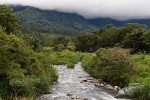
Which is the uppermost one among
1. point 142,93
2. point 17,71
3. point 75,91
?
point 17,71

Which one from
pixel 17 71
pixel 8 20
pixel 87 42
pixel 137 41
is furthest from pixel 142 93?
pixel 87 42

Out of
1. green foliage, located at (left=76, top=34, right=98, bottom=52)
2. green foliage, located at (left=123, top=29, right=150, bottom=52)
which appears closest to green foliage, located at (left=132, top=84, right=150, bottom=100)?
green foliage, located at (left=123, top=29, right=150, bottom=52)

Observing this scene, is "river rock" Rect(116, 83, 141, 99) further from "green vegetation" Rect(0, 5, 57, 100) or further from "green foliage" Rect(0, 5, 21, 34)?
"green foliage" Rect(0, 5, 21, 34)

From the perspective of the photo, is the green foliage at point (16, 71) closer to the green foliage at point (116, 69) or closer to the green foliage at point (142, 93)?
the green foliage at point (116, 69)

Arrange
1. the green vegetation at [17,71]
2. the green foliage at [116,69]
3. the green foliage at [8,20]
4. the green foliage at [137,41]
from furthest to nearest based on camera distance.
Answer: the green foliage at [137,41] → the green foliage at [8,20] → the green foliage at [116,69] → the green vegetation at [17,71]

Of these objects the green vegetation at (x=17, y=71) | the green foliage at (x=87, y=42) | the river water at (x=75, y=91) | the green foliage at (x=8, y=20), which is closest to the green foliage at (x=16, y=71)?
the green vegetation at (x=17, y=71)

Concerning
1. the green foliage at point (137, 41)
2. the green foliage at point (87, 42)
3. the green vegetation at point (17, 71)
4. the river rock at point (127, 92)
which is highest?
the green vegetation at point (17, 71)

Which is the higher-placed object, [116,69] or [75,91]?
[116,69]

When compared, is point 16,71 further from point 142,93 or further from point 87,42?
point 87,42

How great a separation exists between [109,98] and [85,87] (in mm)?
7500

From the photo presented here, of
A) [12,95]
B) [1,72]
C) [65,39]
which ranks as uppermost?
[1,72]

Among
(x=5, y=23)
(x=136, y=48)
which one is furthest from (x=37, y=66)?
(x=136, y=48)

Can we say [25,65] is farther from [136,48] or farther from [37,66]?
[136,48]

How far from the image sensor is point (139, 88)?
34031 millimetres
